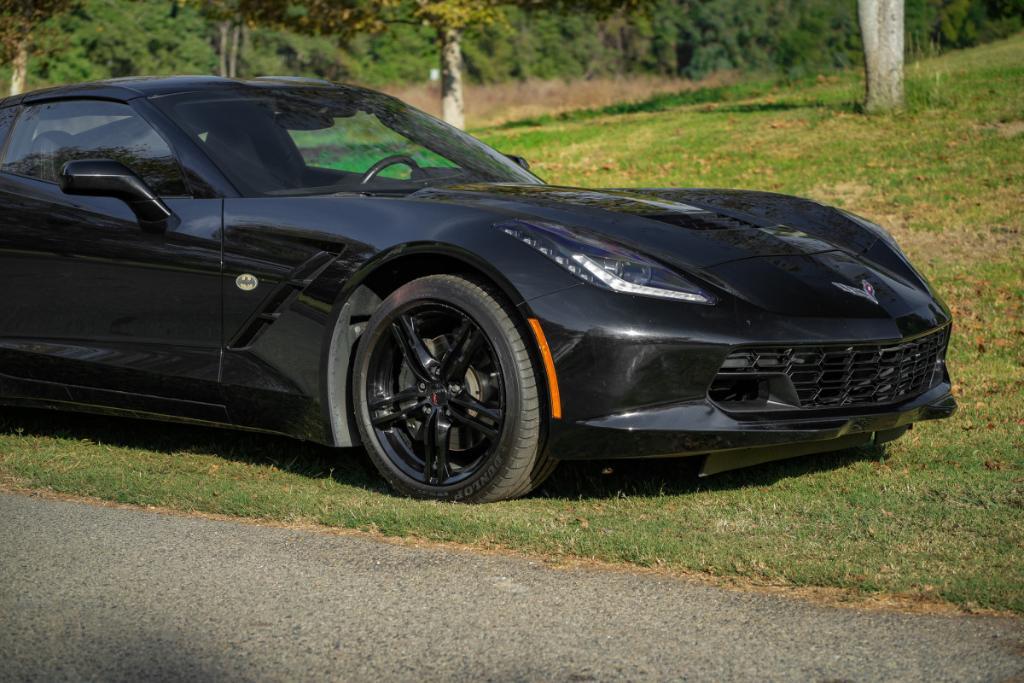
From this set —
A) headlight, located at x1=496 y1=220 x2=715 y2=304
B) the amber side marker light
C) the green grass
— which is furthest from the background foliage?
the amber side marker light

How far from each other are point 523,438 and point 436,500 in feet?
1.52

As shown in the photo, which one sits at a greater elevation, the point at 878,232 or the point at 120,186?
the point at 120,186

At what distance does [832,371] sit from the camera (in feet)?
14.8

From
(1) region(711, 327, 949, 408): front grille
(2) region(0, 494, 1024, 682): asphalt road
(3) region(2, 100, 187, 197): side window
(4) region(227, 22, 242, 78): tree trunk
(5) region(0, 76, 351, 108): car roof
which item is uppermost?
(5) region(0, 76, 351, 108): car roof

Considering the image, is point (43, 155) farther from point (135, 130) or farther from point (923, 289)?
point (923, 289)

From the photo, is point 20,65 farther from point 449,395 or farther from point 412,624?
point 412,624

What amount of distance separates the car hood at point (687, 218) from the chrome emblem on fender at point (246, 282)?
0.67 meters

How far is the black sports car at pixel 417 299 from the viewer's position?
4.34 m

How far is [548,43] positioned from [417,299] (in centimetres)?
8372

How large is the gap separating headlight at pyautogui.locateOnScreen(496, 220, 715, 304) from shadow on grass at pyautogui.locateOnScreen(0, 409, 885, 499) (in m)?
0.88

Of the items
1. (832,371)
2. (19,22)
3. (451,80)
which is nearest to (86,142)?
(832,371)

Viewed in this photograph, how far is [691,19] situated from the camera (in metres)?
92.8

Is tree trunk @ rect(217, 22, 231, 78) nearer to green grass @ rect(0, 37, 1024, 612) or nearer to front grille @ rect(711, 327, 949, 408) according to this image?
green grass @ rect(0, 37, 1024, 612)

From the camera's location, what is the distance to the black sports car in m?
4.34
